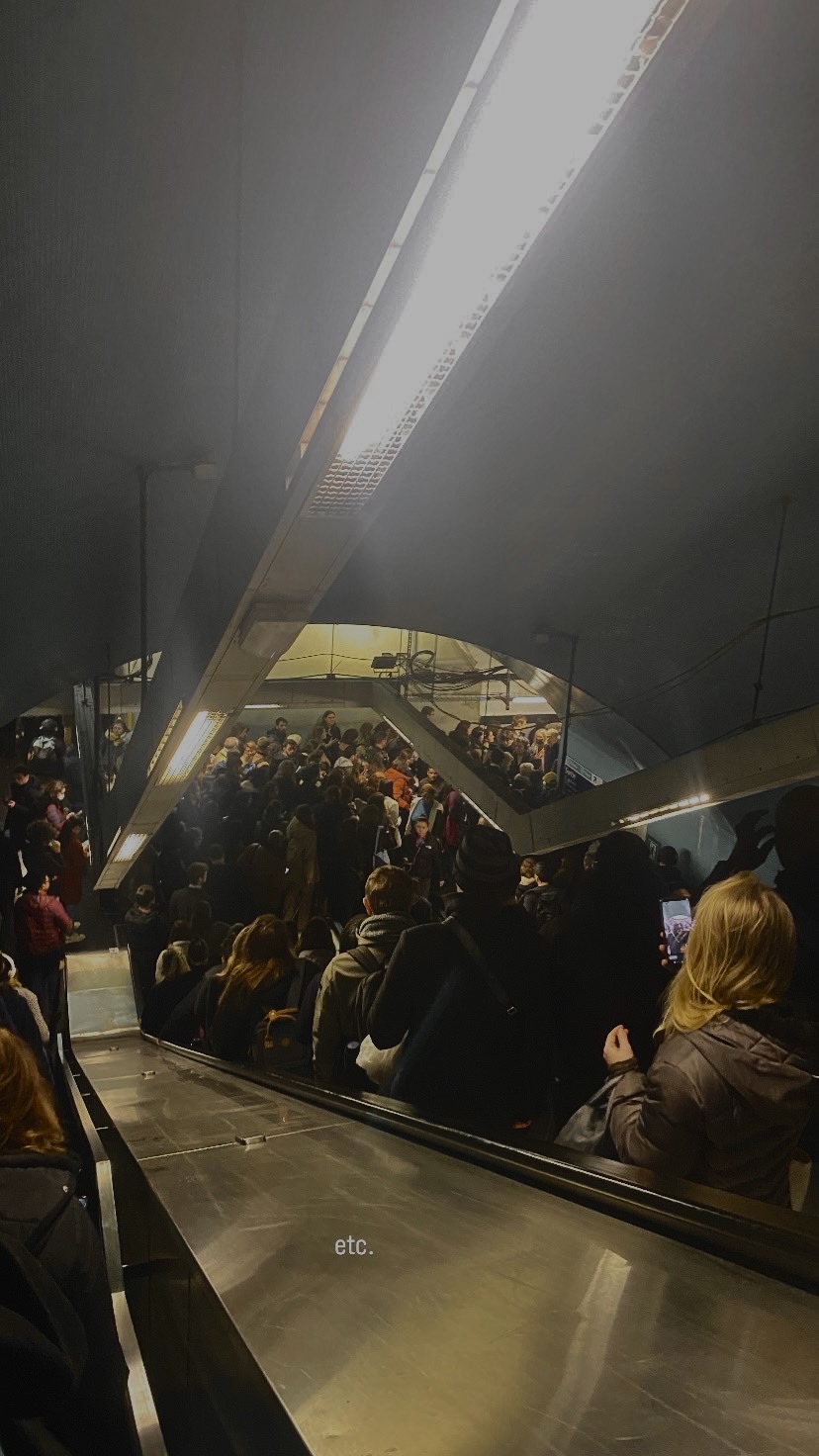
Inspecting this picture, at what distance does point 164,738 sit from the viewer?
481 cm

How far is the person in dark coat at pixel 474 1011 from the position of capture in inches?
126

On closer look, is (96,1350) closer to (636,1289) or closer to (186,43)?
(636,1289)

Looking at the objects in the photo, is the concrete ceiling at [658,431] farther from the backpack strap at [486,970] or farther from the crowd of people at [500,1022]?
the backpack strap at [486,970]

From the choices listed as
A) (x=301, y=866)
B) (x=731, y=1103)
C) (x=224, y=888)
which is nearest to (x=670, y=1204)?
Answer: (x=731, y=1103)

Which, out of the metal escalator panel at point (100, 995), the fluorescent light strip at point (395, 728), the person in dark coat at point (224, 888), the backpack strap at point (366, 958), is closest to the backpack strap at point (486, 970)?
the backpack strap at point (366, 958)

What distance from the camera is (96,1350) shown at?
6.18ft

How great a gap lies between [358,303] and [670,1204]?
160cm

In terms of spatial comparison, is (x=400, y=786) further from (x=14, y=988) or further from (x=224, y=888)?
(x=14, y=988)

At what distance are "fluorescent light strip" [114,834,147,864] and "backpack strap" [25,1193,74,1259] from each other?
227 inches

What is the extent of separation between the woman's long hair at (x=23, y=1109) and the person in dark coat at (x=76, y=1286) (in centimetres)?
18

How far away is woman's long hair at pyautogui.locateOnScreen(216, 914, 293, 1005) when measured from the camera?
4.96 meters

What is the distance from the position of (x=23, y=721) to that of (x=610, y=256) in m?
8.29

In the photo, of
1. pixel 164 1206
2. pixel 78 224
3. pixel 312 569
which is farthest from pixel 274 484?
pixel 164 1206

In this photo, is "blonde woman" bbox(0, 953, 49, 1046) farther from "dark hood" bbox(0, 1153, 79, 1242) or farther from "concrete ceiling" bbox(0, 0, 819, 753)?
"dark hood" bbox(0, 1153, 79, 1242)
